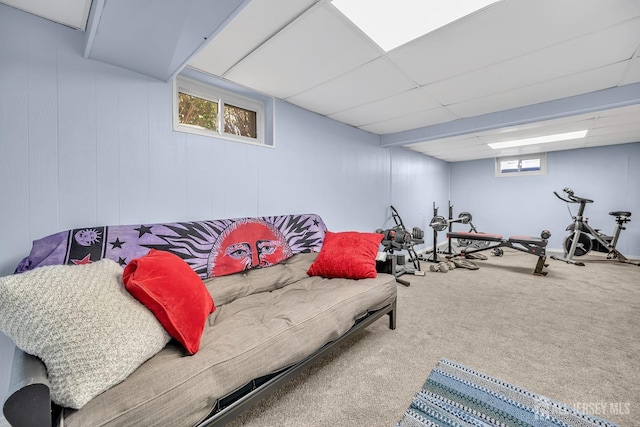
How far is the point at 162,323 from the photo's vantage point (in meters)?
1.12

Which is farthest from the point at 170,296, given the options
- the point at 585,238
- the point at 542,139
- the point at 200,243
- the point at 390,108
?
the point at 585,238

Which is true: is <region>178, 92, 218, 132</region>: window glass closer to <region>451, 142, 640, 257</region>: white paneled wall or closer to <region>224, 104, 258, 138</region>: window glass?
<region>224, 104, 258, 138</region>: window glass

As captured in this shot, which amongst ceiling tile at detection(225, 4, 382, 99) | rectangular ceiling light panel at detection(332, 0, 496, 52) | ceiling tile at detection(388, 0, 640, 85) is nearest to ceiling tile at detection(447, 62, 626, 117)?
ceiling tile at detection(388, 0, 640, 85)

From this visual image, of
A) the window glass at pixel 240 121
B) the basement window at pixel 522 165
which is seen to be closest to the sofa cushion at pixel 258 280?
the window glass at pixel 240 121

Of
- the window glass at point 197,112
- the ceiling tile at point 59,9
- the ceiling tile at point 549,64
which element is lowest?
the window glass at point 197,112

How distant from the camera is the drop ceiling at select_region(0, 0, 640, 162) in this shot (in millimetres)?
1520

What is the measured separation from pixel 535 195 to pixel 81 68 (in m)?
7.80

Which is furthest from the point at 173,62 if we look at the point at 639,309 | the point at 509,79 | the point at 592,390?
the point at 639,309

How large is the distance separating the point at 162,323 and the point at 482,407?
1707 mm

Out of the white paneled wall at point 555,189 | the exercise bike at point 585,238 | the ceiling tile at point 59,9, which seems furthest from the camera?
the white paneled wall at point 555,189

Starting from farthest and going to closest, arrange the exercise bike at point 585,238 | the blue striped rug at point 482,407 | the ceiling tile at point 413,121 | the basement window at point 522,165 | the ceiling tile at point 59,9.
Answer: the basement window at point 522,165, the exercise bike at point 585,238, the ceiling tile at point 413,121, the ceiling tile at point 59,9, the blue striped rug at point 482,407

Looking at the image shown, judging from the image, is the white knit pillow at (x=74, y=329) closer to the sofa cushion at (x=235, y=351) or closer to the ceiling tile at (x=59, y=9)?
the sofa cushion at (x=235, y=351)

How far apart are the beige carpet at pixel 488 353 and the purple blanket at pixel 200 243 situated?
0.96m

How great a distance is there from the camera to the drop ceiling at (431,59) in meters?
1.52
